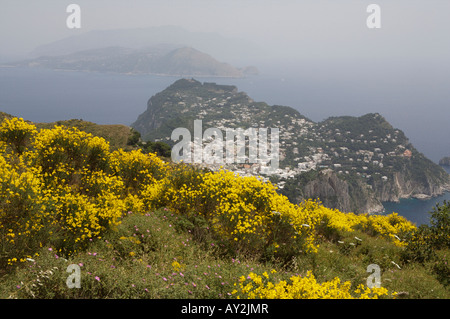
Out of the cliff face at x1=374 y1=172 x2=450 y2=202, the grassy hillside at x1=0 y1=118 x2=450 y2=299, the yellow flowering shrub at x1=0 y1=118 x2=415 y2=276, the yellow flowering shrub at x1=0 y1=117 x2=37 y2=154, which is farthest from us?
the cliff face at x1=374 y1=172 x2=450 y2=202

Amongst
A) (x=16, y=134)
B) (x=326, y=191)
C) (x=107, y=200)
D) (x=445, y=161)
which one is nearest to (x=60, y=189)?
(x=107, y=200)

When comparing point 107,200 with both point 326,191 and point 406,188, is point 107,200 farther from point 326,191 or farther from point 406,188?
point 406,188

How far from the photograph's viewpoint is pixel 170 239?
6777 millimetres

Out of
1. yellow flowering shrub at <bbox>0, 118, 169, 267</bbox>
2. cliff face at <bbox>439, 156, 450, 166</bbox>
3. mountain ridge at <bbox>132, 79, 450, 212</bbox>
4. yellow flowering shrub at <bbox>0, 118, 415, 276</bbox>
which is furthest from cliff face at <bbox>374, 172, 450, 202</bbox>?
yellow flowering shrub at <bbox>0, 118, 169, 267</bbox>

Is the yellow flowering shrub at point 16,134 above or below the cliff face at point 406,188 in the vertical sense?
above

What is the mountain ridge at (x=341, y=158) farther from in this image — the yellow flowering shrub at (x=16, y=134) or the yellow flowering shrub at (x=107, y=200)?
the yellow flowering shrub at (x=16, y=134)

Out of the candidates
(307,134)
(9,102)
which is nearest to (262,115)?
(307,134)

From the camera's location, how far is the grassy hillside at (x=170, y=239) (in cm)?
456

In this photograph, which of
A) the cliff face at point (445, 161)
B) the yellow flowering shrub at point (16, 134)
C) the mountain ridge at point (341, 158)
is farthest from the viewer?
the cliff face at point (445, 161)

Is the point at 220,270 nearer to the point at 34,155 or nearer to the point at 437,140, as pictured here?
the point at 34,155

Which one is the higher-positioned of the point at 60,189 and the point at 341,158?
the point at 60,189

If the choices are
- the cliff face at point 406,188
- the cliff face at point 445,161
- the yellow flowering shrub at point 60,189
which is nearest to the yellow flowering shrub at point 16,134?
the yellow flowering shrub at point 60,189

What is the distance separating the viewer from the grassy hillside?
4559 millimetres

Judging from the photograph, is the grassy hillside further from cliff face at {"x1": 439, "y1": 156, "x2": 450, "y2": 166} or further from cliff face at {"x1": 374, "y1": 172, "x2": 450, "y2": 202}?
cliff face at {"x1": 439, "y1": 156, "x2": 450, "y2": 166}
